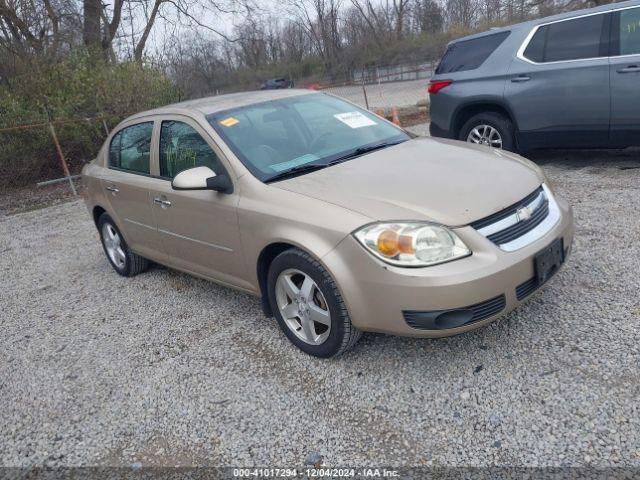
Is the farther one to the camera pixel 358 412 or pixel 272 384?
pixel 272 384

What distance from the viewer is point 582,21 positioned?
232 inches

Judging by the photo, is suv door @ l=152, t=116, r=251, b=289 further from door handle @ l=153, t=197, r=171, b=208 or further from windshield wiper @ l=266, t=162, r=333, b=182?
windshield wiper @ l=266, t=162, r=333, b=182

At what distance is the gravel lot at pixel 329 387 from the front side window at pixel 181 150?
1132 mm

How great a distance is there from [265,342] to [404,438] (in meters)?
1.30

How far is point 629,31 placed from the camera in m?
5.54

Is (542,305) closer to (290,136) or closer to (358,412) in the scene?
(358,412)

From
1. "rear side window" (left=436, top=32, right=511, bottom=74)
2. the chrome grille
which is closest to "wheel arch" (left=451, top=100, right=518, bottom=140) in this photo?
"rear side window" (left=436, top=32, right=511, bottom=74)

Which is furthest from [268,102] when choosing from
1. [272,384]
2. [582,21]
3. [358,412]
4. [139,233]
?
[582,21]

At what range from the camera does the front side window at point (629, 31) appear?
18.0 ft

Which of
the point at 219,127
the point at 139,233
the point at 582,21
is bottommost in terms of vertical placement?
the point at 139,233

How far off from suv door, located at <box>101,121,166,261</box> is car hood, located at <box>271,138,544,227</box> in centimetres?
157

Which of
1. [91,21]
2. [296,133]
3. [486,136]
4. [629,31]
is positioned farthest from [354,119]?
[91,21]

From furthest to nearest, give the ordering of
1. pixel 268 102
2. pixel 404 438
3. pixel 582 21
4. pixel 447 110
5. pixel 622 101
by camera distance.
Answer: pixel 447 110 < pixel 582 21 < pixel 622 101 < pixel 268 102 < pixel 404 438

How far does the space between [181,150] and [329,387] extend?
2.08 m
